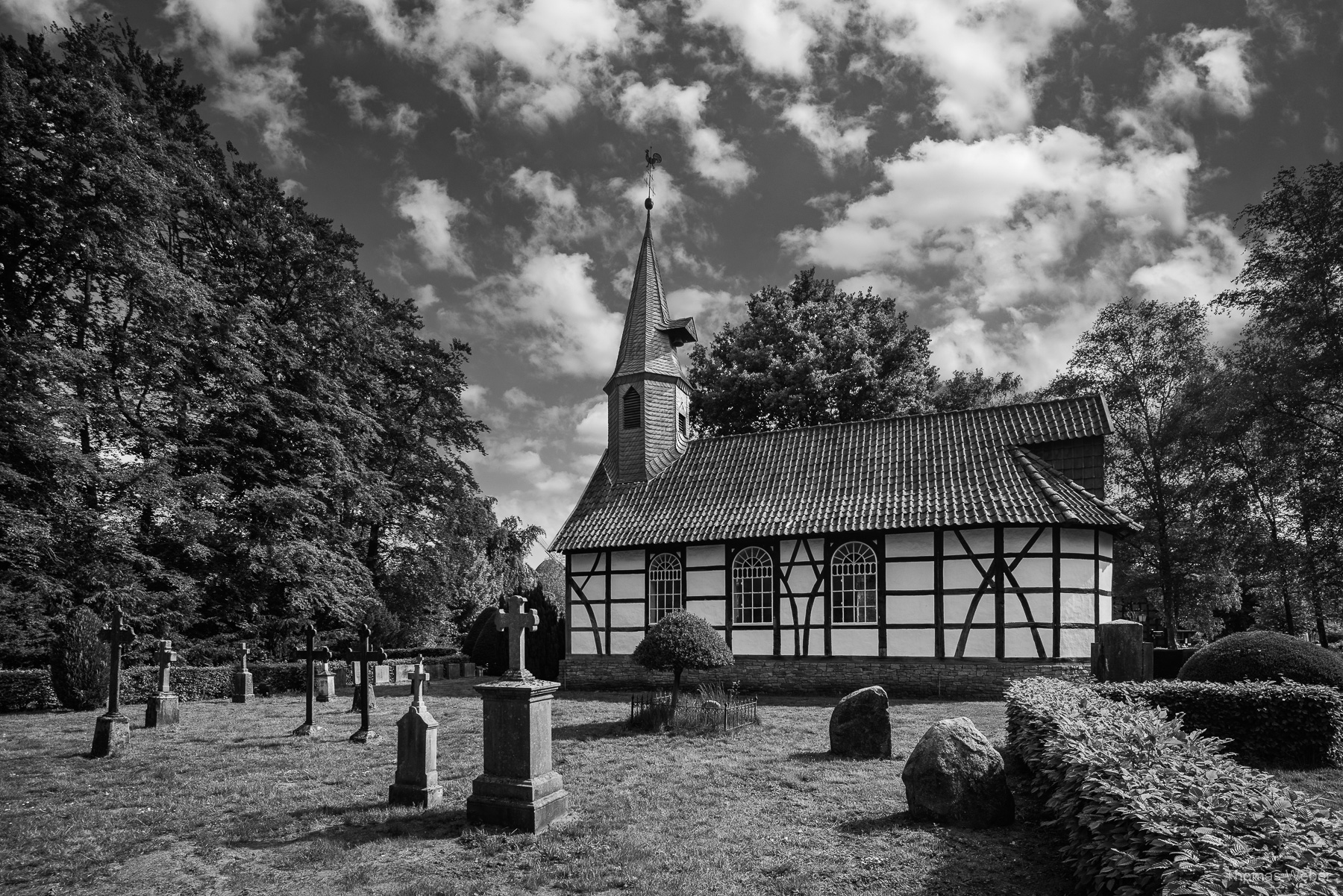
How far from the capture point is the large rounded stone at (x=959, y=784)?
24.8 feet

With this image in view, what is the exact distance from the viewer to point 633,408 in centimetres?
2484

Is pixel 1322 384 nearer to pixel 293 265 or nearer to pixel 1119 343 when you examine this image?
pixel 1119 343

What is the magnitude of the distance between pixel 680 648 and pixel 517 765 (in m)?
6.64

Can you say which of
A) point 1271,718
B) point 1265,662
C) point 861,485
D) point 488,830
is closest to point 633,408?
point 861,485

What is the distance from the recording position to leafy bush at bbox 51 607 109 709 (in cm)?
1788

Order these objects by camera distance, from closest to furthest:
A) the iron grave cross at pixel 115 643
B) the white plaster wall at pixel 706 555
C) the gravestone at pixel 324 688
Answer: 1. the iron grave cross at pixel 115 643
2. the gravestone at pixel 324 688
3. the white plaster wall at pixel 706 555

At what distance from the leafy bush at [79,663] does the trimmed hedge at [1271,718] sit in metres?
20.3

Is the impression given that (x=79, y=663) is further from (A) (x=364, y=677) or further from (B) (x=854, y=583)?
(B) (x=854, y=583)

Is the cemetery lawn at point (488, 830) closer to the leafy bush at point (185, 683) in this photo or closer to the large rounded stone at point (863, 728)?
the large rounded stone at point (863, 728)

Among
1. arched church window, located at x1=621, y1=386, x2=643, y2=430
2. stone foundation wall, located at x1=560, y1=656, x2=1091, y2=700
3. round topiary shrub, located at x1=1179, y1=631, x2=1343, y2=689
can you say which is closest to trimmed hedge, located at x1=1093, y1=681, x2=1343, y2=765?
round topiary shrub, located at x1=1179, y1=631, x2=1343, y2=689

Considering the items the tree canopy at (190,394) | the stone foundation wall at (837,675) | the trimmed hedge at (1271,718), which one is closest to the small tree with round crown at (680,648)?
the stone foundation wall at (837,675)

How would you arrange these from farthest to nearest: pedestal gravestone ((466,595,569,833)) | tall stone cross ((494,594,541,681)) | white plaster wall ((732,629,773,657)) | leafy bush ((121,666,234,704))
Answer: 1. white plaster wall ((732,629,773,657))
2. leafy bush ((121,666,234,704))
3. tall stone cross ((494,594,541,681))
4. pedestal gravestone ((466,595,569,833))

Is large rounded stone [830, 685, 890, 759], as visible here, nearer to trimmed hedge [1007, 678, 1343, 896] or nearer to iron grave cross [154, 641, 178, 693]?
trimmed hedge [1007, 678, 1343, 896]

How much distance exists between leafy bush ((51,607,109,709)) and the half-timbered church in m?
10.7
